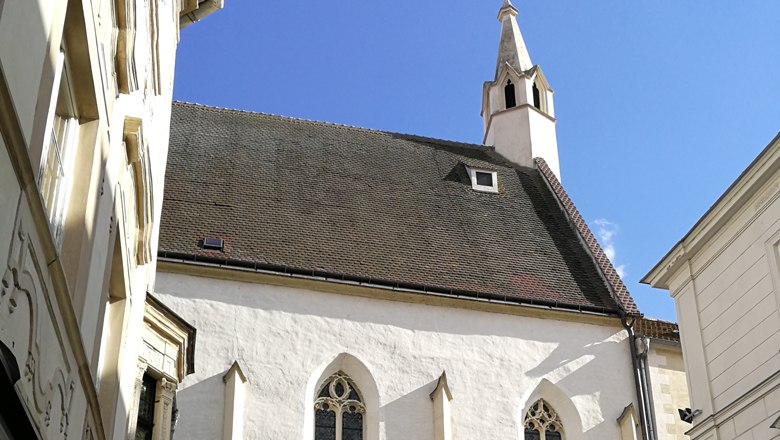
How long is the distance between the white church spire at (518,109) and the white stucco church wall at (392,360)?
24.7 feet

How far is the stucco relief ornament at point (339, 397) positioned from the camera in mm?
18188

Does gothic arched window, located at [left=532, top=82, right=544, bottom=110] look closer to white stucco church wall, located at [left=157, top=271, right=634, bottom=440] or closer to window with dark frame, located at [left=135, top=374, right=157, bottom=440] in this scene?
white stucco church wall, located at [left=157, top=271, right=634, bottom=440]

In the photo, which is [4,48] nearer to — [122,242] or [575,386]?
[122,242]

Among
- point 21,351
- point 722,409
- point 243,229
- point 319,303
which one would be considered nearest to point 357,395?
point 319,303

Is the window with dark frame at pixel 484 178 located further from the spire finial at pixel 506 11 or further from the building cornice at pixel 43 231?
the building cornice at pixel 43 231

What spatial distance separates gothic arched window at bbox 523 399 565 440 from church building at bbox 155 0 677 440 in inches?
1.0

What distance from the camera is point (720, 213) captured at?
45.9 ft

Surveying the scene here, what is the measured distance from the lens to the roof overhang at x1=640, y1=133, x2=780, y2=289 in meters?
13.0

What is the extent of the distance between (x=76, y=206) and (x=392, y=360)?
12.5m

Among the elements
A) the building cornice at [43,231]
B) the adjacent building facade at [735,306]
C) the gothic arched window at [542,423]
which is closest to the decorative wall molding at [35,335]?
the building cornice at [43,231]

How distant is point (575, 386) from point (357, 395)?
3.97m

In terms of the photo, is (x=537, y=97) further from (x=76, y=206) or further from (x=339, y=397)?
(x=76, y=206)

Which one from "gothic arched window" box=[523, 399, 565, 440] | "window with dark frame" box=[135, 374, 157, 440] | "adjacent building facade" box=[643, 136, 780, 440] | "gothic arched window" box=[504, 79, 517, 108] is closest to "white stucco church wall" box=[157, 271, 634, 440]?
"gothic arched window" box=[523, 399, 565, 440]

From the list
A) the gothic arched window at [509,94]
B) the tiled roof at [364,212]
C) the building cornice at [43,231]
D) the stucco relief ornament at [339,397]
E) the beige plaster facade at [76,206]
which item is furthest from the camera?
the gothic arched window at [509,94]
